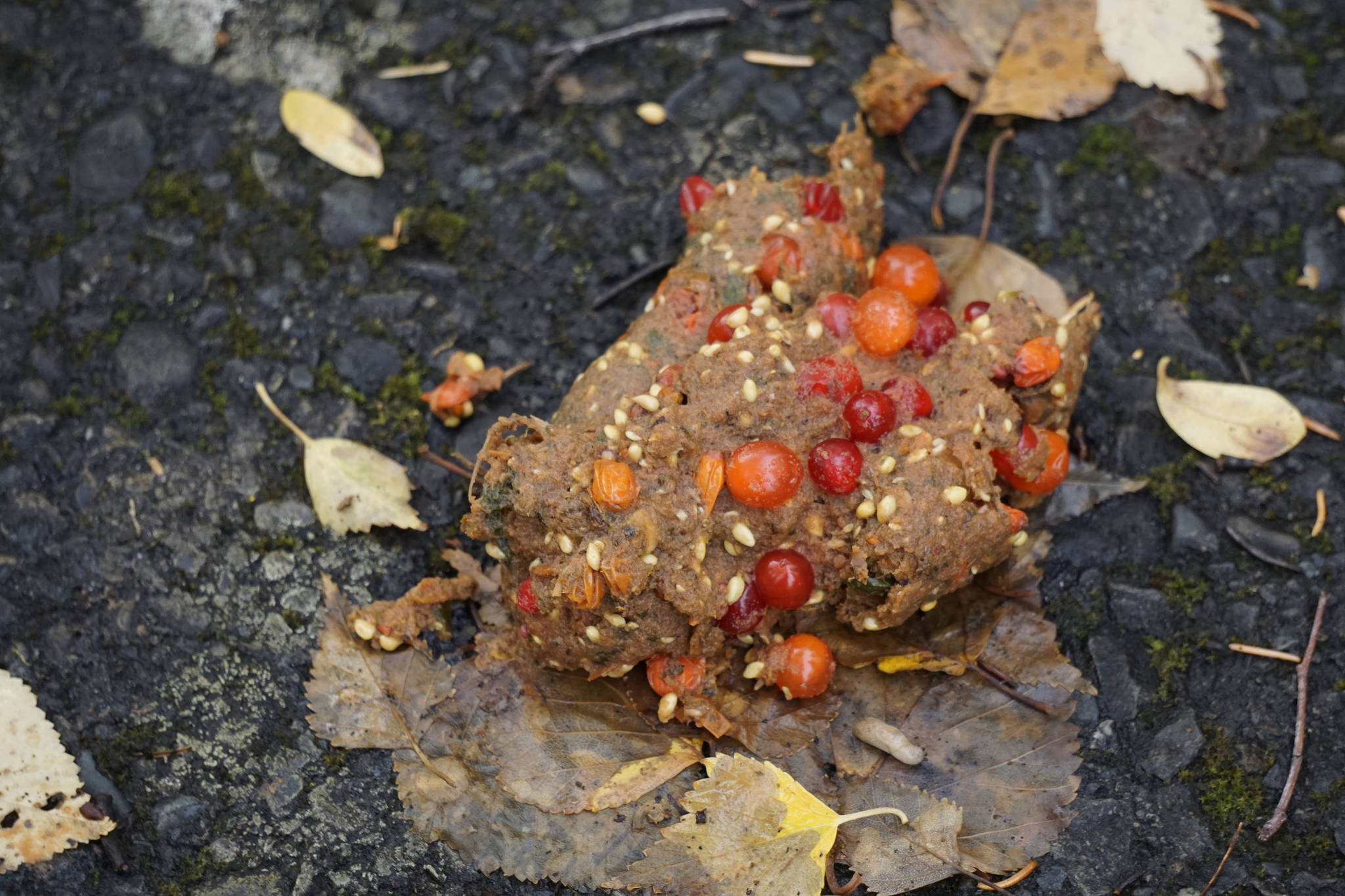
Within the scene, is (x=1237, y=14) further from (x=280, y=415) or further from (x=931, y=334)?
(x=280, y=415)

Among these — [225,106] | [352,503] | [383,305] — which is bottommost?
[352,503]

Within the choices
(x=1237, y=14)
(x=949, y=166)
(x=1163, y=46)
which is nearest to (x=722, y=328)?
(x=949, y=166)

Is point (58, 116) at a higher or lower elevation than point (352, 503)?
higher

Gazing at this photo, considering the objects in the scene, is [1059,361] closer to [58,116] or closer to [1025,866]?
[1025,866]

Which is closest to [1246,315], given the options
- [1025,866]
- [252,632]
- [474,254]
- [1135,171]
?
[1135,171]

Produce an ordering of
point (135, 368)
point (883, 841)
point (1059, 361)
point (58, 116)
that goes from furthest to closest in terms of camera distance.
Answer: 1. point (58, 116)
2. point (135, 368)
3. point (1059, 361)
4. point (883, 841)

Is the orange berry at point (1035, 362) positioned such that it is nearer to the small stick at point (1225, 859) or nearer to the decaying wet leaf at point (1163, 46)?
the small stick at point (1225, 859)

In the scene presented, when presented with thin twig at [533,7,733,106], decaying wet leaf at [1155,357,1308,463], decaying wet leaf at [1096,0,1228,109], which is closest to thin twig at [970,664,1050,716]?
decaying wet leaf at [1155,357,1308,463]

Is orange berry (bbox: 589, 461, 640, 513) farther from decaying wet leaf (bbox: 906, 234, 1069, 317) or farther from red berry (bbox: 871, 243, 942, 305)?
decaying wet leaf (bbox: 906, 234, 1069, 317)
